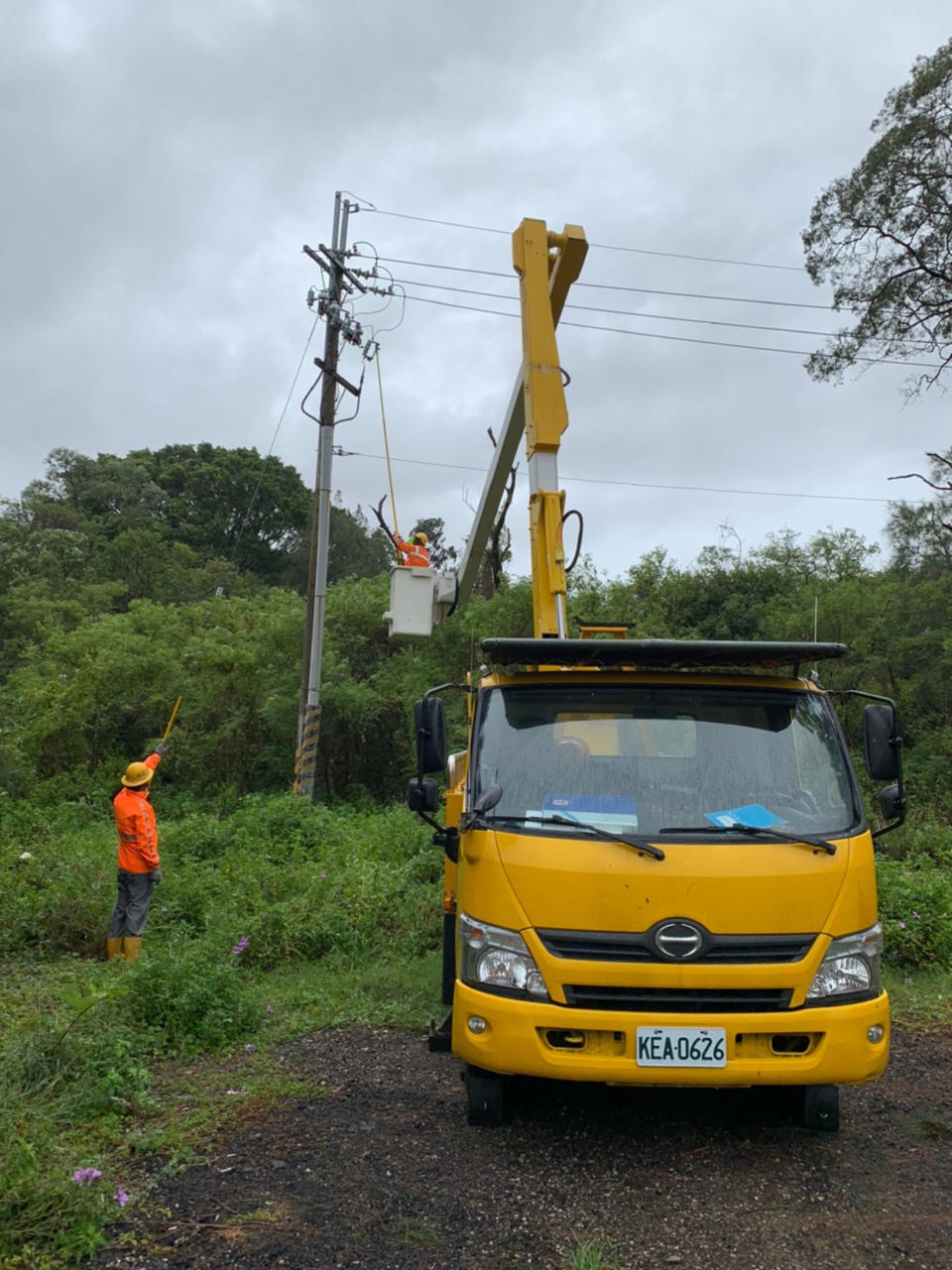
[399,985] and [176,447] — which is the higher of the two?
[176,447]

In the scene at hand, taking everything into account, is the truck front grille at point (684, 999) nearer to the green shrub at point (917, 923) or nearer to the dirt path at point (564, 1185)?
the dirt path at point (564, 1185)

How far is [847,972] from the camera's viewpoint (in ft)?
13.5

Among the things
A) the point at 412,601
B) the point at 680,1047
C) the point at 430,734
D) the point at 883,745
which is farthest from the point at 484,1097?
the point at 412,601

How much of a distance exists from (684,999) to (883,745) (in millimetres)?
1662

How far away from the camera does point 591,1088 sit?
199 inches

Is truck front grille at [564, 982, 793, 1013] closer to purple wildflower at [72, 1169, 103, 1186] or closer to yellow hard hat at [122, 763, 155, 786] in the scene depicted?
purple wildflower at [72, 1169, 103, 1186]

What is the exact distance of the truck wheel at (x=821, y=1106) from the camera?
4379 millimetres

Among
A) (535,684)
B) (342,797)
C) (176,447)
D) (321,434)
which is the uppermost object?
(176,447)

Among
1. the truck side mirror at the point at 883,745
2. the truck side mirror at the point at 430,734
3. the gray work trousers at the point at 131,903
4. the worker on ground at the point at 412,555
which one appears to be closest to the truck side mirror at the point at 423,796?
the truck side mirror at the point at 430,734

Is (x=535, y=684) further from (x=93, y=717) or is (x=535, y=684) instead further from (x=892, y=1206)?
(x=93, y=717)

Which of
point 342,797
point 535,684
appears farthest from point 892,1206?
point 342,797

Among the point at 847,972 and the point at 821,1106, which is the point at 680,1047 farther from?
the point at 821,1106

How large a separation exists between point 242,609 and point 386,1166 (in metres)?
21.4

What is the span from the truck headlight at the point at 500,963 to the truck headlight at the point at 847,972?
44.0 inches
